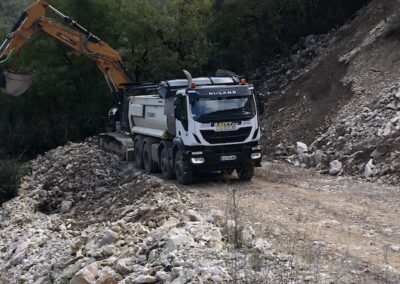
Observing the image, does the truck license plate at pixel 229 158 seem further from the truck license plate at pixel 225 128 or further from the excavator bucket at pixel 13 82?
the excavator bucket at pixel 13 82

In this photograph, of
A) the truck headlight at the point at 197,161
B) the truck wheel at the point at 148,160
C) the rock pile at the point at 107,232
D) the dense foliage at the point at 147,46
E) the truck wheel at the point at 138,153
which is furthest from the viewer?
the dense foliage at the point at 147,46

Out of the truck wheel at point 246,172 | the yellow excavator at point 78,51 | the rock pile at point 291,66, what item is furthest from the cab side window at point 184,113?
the rock pile at point 291,66

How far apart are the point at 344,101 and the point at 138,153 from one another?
24.7 ft

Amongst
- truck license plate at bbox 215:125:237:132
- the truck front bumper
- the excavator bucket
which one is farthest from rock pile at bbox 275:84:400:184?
the excavator bucket

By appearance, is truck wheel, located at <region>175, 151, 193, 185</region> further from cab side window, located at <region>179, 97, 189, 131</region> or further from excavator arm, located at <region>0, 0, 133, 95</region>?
excavator arm, located at <region>0, 0, 133, 95</region>

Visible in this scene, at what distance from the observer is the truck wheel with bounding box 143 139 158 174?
19062 mm

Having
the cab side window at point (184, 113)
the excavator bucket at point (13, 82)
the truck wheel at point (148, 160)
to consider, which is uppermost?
the excavator bucket at point (13, 82)

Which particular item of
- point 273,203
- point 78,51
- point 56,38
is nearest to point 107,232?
point 273,203

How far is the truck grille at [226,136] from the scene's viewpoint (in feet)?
52.0

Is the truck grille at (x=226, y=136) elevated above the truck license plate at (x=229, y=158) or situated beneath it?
elevated above

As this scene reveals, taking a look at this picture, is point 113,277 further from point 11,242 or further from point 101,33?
point 101,33

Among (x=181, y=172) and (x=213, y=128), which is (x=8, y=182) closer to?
(x=181, y=172)

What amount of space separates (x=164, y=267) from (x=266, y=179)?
8723mm

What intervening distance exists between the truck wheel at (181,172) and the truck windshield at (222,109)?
1287 millimetres
